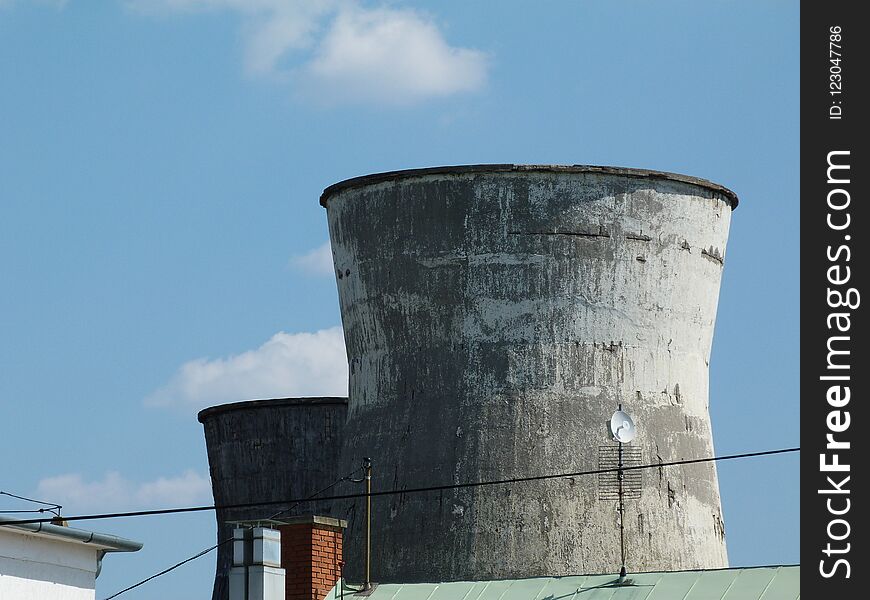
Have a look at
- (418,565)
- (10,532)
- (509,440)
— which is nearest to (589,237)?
(509,440)

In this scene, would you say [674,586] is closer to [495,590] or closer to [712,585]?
[712,585]

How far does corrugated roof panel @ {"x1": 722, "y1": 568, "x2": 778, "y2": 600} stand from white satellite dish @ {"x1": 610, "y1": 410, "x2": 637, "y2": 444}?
535cm

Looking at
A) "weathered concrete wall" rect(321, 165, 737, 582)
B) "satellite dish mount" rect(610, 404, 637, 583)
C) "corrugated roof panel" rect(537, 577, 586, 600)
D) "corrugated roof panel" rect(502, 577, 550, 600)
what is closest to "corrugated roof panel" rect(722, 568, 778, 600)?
"corrugated roof panel" rect(537, 577, 586, 600)

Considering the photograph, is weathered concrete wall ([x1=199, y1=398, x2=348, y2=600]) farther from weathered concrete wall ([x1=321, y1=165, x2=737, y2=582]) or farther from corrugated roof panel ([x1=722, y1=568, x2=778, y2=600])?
corrugated roof panel ([x1=722, y1=568, x2=778, y2=600])

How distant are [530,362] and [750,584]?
7.84 meters

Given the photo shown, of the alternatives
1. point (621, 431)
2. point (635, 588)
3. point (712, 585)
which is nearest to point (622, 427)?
point (621, 431)

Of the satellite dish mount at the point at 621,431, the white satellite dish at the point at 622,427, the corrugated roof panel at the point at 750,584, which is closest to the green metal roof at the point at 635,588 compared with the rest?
the corrugated roof panel at the point at 750,584

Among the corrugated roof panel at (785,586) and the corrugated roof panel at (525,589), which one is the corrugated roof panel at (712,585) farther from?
the corrugated roof panel at (525,589)

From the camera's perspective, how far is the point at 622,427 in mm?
27250

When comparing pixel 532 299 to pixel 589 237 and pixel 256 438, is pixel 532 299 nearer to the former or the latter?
pixel 589 237

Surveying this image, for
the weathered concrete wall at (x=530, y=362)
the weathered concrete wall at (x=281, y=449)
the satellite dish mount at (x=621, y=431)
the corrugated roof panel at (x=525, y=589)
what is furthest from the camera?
the weathered concrete wall at (x=281, y=449)

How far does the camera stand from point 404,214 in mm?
29422

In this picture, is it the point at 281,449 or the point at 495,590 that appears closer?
the point at 495,590

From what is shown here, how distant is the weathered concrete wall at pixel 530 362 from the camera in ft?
94.1
